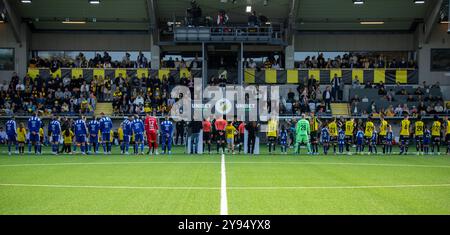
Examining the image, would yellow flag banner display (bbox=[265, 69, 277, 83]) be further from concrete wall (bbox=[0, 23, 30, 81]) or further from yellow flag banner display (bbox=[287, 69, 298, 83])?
concrete wall (bbox=[0, 23, 30, 81])

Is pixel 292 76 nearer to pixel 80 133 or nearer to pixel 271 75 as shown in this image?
pixel 271 75

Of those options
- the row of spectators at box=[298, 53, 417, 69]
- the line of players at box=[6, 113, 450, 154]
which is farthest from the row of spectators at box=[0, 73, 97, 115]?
the row of spectators at box=[298, 53, 417, 69]

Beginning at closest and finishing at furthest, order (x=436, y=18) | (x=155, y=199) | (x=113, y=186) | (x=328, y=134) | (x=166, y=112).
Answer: (x=155, y=199)
(x=113, y=186)
(x=328, y=134)
(x=166, y=112)
(x=436, y=18)

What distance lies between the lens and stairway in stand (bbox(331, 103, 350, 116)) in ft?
149

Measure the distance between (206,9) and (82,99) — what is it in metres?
10.5

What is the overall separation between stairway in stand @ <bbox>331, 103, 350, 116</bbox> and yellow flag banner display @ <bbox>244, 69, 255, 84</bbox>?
587cm

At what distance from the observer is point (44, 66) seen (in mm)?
48719

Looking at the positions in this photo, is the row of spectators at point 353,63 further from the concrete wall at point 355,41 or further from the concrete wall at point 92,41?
the concrete wall at point 92,41

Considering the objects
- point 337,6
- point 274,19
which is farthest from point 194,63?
point 337,6

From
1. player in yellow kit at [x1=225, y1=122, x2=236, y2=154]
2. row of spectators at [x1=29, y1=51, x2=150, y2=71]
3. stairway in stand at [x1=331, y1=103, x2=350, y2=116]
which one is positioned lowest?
player in yellow kit at [x1=225, y1=122, x2=236, y2=154]

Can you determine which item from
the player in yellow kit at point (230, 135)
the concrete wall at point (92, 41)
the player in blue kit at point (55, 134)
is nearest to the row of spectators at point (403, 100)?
the player in yellow kit at point (230, 135)

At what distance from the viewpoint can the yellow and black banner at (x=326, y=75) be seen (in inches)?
1881

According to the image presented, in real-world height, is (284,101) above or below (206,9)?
below

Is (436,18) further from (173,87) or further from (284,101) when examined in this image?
(173,87)
